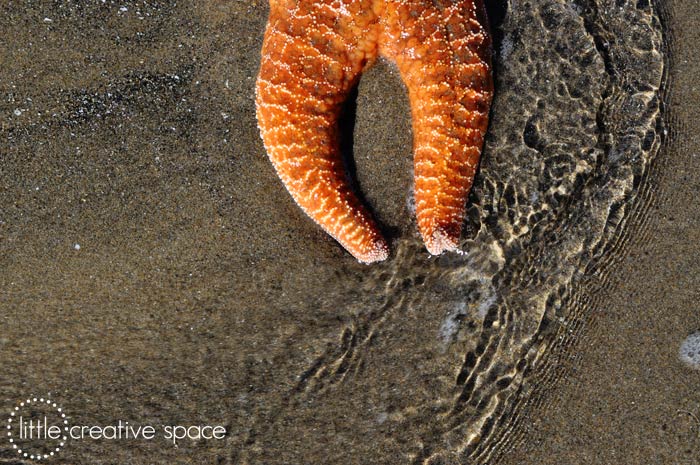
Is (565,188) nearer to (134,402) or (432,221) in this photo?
(432,221)

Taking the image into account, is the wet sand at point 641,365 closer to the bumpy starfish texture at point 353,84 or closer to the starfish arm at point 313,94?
the bumpy starfish texture at point 353,84

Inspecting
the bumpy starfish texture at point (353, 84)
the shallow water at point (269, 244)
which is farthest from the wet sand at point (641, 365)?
the bumpy starfish texture at point (353, 84)

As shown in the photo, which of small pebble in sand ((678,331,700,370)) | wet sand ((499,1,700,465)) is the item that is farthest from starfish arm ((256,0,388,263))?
small pebble in sand ((678,331,700,370))

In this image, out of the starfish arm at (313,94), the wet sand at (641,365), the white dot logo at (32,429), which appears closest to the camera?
the starfish arm at (313,94)

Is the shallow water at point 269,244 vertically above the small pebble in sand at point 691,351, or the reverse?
the shallow water at point 269,244

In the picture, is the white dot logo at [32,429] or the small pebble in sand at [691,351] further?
the small pebble in sand at [691,351]

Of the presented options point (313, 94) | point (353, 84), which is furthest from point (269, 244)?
point (353, 84)

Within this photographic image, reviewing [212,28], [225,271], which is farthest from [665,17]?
[225,271]

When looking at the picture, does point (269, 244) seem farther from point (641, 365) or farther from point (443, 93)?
point (641, 365)
